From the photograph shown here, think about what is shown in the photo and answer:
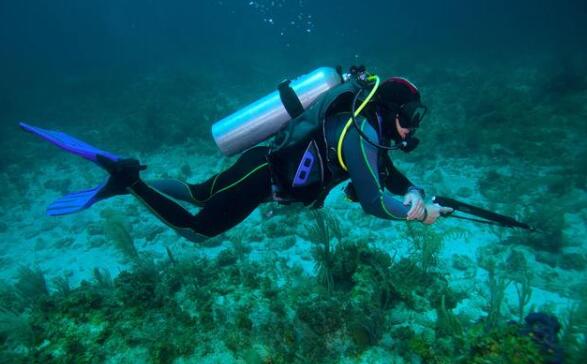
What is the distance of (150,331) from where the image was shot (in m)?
3.35

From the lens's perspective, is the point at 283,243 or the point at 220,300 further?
the point at 283,243

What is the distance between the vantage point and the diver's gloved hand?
143 inches

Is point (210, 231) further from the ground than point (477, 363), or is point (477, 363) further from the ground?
point (210, 231)

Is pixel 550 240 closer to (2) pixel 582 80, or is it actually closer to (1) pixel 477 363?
(1) pixel 477 363

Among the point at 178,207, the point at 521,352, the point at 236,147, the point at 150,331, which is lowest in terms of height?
the point at 521,352

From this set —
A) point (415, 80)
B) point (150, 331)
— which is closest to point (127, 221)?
point (150, 331)

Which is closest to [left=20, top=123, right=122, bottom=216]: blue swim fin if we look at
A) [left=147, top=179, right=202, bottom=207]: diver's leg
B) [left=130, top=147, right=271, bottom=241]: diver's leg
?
[left=130, top=147, right=271, bottom=241]: diver's leg

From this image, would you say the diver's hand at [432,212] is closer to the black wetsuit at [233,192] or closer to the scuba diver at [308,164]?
the scuba diver at [308,164]

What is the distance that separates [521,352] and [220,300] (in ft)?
10.4

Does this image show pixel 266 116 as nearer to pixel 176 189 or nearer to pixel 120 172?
pixel 176 189

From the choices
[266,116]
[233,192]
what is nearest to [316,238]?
[233,192]

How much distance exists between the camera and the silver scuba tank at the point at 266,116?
4047 millimetres

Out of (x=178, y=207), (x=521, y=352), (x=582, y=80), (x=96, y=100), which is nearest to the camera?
(x=521, y=352)

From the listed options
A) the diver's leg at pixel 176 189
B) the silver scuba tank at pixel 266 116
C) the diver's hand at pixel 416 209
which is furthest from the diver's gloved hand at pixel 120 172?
the diver's hand at pixel 416 209
